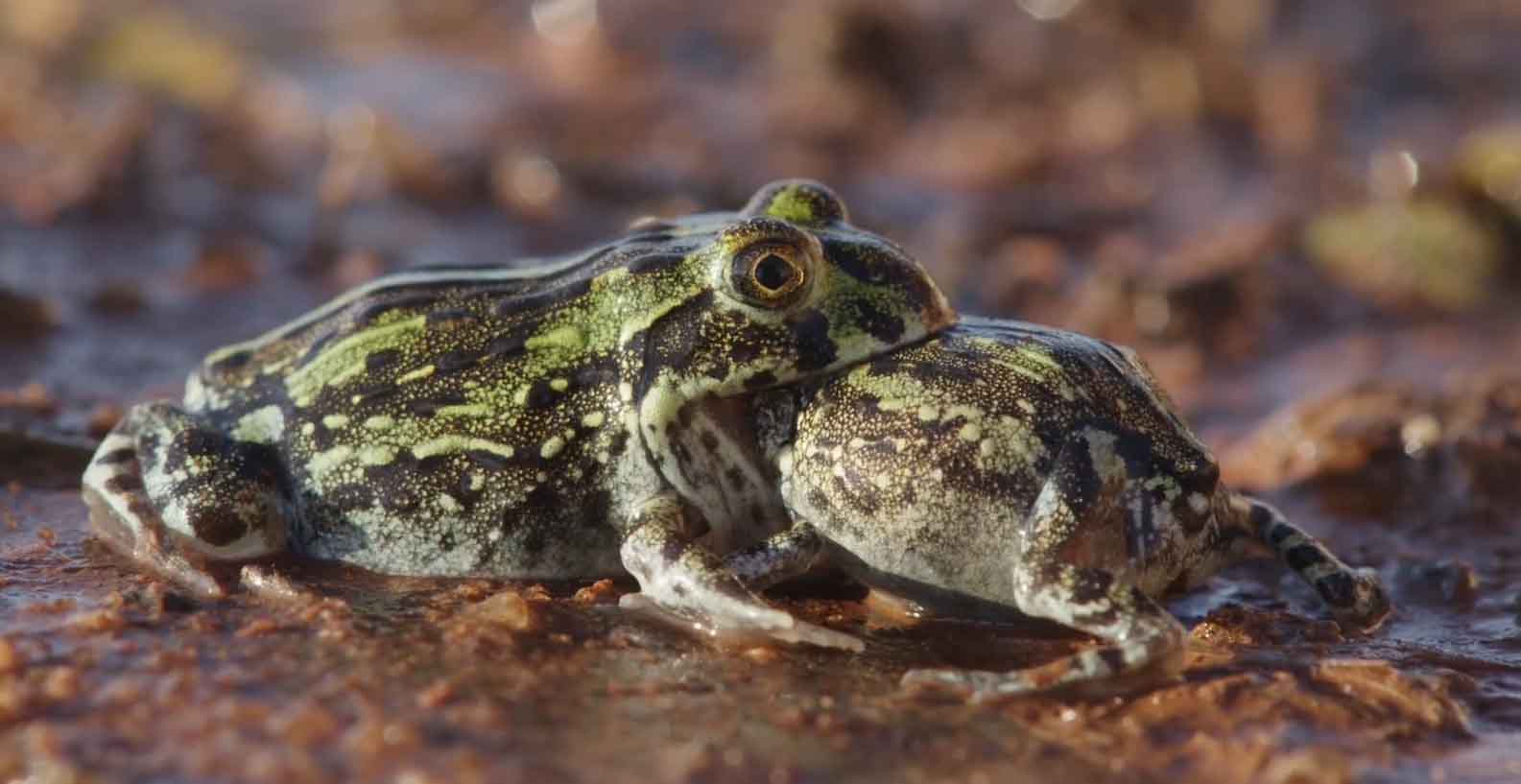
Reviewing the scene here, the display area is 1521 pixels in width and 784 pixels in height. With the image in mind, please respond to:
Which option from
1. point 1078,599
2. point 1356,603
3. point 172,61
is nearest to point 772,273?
point 1078,599

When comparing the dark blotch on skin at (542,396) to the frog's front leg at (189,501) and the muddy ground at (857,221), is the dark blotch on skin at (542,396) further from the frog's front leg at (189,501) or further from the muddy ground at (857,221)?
the frog's front leg at (189,501)

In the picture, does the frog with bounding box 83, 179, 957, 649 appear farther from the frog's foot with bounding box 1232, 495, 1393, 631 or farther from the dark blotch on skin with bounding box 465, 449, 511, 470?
the frog's foot with bounding box 1232, 495, 1393, 631

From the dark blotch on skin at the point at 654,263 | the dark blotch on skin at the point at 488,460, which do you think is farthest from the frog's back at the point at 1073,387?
the dark blotch on skin at the point at 488,460

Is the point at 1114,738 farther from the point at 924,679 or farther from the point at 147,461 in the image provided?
the point at 147,461

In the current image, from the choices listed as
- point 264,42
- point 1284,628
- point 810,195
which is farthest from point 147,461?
point 264,42

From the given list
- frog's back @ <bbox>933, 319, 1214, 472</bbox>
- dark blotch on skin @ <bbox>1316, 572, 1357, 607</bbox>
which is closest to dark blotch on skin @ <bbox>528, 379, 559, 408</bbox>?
frog's back @ <bbox>933, 319, 1214, 472</bbox>
